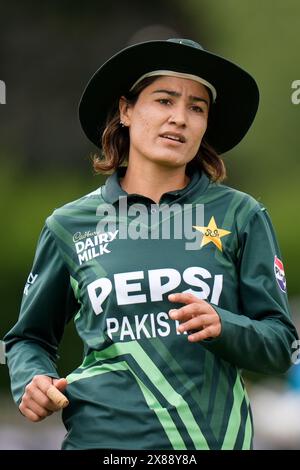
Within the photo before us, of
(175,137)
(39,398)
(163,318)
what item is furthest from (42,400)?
(175,137)

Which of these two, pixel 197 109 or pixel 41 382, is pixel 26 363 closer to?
pixel 41 382

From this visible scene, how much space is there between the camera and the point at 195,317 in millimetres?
3072

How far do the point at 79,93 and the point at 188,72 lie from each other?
5.00 metres

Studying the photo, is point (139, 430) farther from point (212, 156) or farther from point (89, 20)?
point (89, 20)

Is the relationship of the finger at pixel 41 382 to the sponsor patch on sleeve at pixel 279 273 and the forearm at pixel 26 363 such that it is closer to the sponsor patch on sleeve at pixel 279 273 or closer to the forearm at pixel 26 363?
the forearm at pixel 26 363

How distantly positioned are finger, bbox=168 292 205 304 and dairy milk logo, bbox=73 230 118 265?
451 mm

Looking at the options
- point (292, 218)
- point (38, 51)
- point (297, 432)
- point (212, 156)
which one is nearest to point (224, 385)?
point (212, 156)

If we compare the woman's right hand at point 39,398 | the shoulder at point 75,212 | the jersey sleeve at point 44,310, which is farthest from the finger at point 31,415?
the shoulder at point 75,212

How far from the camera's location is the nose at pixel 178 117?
11.5 feet

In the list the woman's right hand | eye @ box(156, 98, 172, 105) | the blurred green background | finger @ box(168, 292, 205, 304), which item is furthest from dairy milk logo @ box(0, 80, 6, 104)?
finger @ box(168, 292, 205, 304)

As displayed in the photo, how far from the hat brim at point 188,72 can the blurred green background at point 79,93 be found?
355 cm

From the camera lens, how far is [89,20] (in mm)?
8781

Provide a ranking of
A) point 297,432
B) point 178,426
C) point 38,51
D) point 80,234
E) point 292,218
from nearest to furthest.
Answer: point 178,426 → point 80,234 → point 297,432 → point 292,218 → point 38,51

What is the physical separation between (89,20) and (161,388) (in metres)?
5.86
